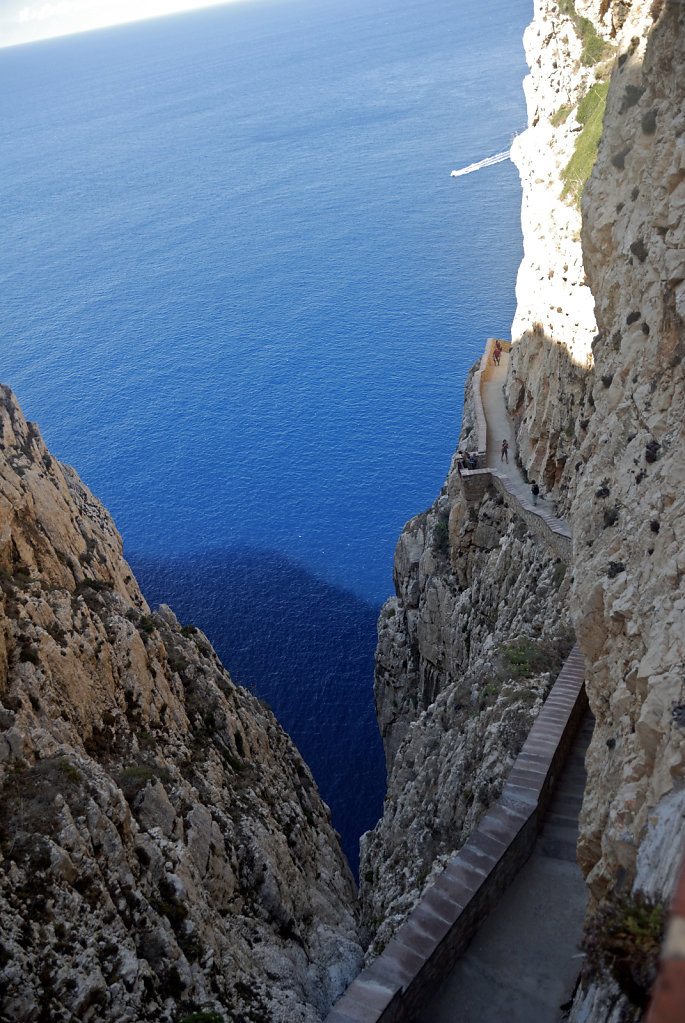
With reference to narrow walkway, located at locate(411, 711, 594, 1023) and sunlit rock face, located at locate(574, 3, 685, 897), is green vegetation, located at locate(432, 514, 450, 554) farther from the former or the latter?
sunlit rock face, located at locate(574, 3, 685, 897)

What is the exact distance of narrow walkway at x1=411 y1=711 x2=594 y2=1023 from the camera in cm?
952

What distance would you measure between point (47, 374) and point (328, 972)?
197 feet

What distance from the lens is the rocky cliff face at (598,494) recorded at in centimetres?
734

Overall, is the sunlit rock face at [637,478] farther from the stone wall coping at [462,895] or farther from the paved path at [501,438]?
the paved path at [501,438]

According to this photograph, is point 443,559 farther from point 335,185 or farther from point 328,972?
point 335,185

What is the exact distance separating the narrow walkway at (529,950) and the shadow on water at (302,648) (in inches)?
812

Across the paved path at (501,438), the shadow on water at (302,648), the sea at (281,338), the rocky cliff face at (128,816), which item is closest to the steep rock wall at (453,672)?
the paved path at (501,438)

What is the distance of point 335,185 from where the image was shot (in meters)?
91.2

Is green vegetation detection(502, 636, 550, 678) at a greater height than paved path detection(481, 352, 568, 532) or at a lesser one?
lesser

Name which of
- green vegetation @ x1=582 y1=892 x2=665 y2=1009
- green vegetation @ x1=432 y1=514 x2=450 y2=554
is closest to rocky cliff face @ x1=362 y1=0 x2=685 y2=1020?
green vegetation @ x1=582 y1=892 x2=665 y2=1009

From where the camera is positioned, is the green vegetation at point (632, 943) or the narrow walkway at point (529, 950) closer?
the green vegetation at point (632, 943)

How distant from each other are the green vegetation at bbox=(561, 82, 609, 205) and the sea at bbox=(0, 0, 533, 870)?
22976 millimetres

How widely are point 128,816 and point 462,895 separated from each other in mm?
6903

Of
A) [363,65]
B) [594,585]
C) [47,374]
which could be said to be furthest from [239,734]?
[363,65]
